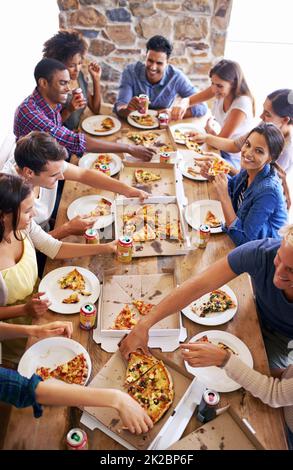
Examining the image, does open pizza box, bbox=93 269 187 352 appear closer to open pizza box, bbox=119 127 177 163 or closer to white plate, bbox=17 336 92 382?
white plate, bbox=17 336 92 382

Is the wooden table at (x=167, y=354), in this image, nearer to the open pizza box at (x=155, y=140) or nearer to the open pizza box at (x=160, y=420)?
the open pizza box at (x=160, y=420)

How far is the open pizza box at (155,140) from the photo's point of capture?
3.07 metres

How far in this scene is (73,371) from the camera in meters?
1.84

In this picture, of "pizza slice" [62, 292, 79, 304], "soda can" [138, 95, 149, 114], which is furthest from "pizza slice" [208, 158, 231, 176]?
"pizza slice" [62, 292, 79, 304]

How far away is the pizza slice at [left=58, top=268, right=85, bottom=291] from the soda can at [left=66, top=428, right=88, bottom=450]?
0.75m

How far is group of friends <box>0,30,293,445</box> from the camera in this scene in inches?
69.6

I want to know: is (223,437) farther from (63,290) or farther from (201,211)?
(201,211)

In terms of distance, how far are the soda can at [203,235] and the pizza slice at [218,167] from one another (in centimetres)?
64

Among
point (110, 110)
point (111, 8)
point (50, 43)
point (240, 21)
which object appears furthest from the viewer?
point (240, 21)

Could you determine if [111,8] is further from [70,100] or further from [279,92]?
[279,92]

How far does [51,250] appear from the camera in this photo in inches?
91.3

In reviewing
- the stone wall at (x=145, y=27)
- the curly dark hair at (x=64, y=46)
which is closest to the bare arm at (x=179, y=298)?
the curly dark hair at (x=64, y=46)

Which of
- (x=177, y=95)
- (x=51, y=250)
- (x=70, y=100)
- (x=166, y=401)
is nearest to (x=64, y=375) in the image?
(x=166, y=401)
